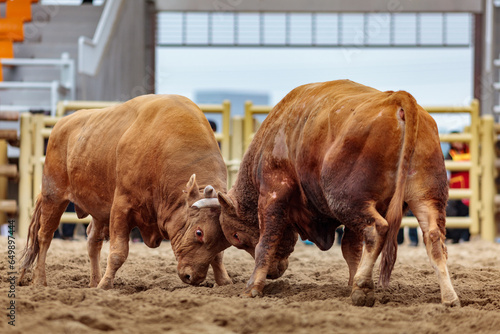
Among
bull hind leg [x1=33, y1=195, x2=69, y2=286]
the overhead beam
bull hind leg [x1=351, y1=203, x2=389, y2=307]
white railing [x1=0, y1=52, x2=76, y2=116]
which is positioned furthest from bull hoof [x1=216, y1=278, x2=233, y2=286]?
the overhead beam

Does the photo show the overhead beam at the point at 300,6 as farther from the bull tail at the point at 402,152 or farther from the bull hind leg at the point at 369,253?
the bull hind leg at the point at 369,253

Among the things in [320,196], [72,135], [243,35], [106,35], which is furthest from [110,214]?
[243,35]

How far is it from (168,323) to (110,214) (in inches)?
86.1

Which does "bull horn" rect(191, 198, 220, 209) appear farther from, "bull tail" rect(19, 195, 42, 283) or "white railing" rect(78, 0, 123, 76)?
"white railing" rect(78, 0, 123, 76)

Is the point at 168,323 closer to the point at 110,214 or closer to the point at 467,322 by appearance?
the point at 467,322

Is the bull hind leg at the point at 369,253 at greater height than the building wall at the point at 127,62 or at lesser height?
lesser

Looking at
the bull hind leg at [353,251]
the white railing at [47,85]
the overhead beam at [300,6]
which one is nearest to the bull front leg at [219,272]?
the bull hind leg at [353,251]

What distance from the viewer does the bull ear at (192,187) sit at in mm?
4719


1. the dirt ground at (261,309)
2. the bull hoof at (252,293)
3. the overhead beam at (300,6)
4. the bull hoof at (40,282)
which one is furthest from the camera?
the overhead beam at (300,6)

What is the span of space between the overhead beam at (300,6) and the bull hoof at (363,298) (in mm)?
9964

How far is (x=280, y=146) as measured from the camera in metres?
4.43

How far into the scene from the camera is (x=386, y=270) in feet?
13.4

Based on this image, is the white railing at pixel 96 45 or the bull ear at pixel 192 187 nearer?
the bull ear at pixel 192 187

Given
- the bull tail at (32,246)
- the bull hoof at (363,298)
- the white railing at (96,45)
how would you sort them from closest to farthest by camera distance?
the bull hoof at (363,298) < the bull tail at (32,246) < the white railing at (96,45)
